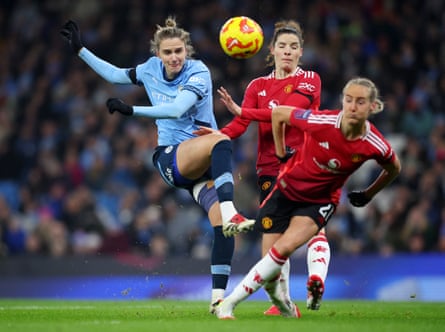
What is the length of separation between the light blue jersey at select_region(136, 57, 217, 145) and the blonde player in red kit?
1037 millimetres

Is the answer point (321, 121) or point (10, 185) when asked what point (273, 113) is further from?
point (10, 185)

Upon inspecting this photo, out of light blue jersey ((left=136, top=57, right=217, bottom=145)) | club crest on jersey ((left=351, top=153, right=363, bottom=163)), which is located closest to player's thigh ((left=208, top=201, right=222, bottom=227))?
light blue jersey ((left=136, top=57, right=217, bottom=145))

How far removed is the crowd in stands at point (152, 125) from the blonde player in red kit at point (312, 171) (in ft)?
20.2

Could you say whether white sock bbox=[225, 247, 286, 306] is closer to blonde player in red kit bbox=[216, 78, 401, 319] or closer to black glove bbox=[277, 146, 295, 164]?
blonde player in red kit bbox=[216, 78, 401, 319]

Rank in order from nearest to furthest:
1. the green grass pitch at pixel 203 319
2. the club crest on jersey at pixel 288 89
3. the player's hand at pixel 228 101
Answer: the green grass pitch at pixel 203 319 < the player's hand at pixel 228 101 < the club crest on jersey at pixel 288 89

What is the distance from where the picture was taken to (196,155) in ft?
26.9

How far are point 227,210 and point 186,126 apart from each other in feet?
3.99

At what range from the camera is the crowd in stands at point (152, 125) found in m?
14.5

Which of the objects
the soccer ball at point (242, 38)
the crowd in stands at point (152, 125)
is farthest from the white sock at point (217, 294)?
the crowd in stands at point (152, 125)

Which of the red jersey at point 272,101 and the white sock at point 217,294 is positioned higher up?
the red jersey at point 272,101

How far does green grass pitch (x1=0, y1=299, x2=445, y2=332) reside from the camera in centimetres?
684

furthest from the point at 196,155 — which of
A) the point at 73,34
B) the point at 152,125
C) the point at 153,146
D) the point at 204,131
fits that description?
the point at 152,125

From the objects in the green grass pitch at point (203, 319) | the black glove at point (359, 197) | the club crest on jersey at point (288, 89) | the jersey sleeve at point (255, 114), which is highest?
the club crest on jersey at point (288, 89)

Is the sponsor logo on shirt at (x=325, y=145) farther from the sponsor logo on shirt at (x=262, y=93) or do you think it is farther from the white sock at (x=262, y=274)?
the sponsor logo on shirt at (x=262, y=93)
